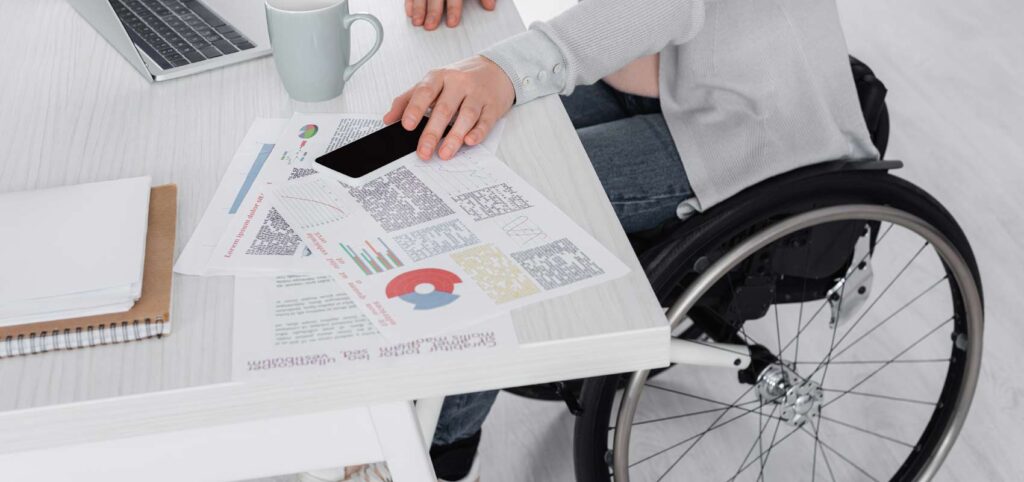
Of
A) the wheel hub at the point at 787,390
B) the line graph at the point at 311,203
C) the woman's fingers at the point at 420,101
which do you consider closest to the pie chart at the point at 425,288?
the line graph at the point at 311,203

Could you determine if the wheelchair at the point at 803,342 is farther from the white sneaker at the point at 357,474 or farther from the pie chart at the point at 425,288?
the pie chart at the point at 425,288

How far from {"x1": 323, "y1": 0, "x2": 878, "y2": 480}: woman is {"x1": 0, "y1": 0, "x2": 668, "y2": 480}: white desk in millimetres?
137

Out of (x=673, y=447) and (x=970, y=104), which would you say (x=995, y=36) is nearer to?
(x=970, y=104)

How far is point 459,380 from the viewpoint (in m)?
0.66

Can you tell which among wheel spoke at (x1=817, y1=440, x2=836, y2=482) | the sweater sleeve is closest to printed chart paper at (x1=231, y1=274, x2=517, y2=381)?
the sweater sleeve

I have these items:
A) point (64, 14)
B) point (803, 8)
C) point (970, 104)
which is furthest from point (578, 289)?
point (970, 104)

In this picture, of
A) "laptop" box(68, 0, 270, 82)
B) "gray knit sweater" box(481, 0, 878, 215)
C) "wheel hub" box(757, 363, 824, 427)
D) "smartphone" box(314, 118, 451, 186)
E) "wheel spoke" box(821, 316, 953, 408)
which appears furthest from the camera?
"wheel spoke" box(821, 316, 953, 408)

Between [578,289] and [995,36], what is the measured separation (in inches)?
98.2

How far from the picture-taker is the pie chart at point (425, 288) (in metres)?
0.69

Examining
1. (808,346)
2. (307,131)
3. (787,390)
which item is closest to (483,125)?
(307,131)

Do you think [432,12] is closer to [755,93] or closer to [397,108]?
[397,108]

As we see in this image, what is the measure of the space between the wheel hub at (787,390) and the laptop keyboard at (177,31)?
0.78 metres

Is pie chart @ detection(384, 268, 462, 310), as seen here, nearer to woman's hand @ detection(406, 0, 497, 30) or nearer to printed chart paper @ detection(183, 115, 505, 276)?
printed chart paper @ detection(183, 115, 505, 276)

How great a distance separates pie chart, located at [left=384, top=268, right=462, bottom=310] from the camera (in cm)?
69
